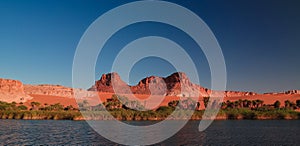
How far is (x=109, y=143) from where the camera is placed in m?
27.5

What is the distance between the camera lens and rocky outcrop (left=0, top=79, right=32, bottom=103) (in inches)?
4629

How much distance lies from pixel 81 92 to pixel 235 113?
12591cm

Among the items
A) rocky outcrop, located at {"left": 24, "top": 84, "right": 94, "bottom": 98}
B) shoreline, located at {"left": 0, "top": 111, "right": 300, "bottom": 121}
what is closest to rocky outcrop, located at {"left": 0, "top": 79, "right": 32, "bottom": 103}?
rocky outcrop, located at {"left": 24, "top": 84, "right": 94, "bottom": 98}

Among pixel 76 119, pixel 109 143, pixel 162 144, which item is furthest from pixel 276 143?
pixel 76 119

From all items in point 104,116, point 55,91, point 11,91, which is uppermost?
point 55,91

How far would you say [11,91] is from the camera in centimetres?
12238

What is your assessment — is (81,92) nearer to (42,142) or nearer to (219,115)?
(219,115)

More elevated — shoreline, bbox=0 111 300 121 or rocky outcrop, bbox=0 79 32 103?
rocky outcrop, bbox=0 79 32 103

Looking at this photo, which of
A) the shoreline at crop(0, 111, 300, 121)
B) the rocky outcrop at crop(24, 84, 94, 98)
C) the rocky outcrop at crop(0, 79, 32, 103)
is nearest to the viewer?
the shoreline at crop(0, 111, 300, 121)

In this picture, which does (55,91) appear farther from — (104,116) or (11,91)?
(104,116)

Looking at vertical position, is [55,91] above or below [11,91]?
above

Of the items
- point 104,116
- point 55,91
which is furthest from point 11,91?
point 104,116

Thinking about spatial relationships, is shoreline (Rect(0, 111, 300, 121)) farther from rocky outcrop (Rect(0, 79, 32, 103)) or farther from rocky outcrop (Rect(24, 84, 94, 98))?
rocky outcrop (Rect(24, 84, 94, 98))

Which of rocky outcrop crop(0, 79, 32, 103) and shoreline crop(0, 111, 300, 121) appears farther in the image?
rocky outcrop crop(0, 79, 32, 103)
